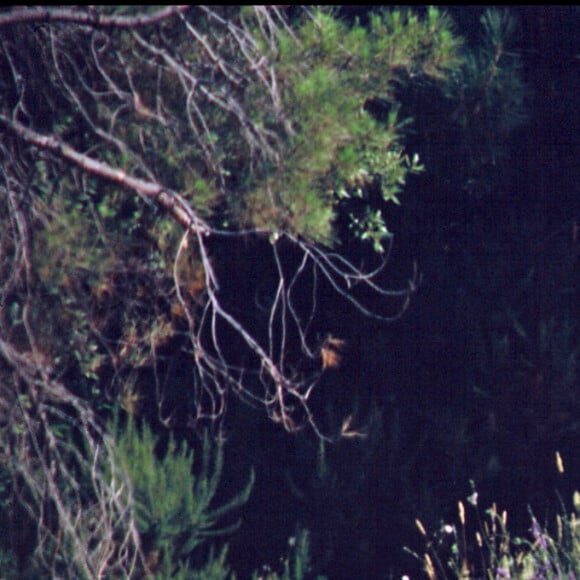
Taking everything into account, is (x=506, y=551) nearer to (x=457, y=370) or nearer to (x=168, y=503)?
(x=457, y=370)

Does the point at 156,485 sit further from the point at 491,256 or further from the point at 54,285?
the point at 491,256

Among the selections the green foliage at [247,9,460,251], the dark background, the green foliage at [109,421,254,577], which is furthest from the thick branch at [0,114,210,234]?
the dark background

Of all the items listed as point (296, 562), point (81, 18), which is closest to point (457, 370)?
point (296, 562)

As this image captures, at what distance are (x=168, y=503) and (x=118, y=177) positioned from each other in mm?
1674

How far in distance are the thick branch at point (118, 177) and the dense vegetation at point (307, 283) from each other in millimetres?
11

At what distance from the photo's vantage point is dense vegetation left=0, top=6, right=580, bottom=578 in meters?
4.41

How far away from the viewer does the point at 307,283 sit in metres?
5.85

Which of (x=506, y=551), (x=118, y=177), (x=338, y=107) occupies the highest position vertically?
(x=338, y=107)

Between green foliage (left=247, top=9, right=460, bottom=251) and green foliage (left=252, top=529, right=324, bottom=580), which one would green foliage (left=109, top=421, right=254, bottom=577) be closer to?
green foliage (left=252, top=529, right=324, bottom=580)

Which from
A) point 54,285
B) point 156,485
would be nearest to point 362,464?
point 156,485

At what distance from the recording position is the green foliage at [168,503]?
16.0 ft

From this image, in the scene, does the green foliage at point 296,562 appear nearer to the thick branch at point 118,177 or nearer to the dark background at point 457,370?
the dark background at point 457,370

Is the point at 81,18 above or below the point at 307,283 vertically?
above

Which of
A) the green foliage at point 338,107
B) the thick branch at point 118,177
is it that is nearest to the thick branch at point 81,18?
the thick branch at point 118,177
